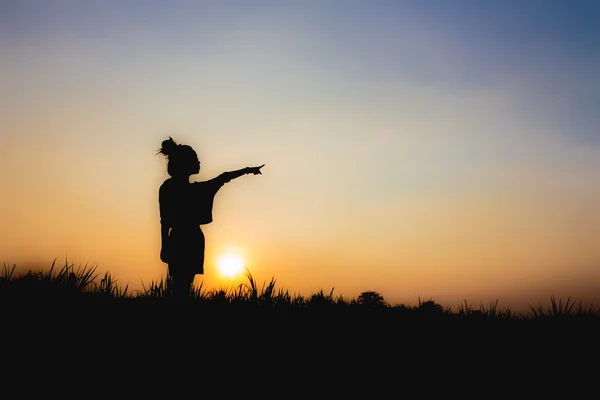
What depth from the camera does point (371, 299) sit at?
29.1 feet

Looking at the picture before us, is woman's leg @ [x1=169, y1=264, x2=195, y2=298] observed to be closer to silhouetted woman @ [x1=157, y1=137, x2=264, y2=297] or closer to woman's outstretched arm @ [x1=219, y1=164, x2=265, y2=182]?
silhouetted woman @ [x1=157, y1=137, x2=264, y2=297]

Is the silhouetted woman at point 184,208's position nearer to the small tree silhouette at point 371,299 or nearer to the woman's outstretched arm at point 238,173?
the woman's outstretched arm at point 238,173

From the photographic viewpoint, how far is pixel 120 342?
197 inches

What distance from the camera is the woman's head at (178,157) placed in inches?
325

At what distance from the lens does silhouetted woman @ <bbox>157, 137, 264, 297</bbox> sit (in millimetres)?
8203

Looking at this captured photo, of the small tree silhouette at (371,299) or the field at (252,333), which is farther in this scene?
the small tree silhouette at (371,299)

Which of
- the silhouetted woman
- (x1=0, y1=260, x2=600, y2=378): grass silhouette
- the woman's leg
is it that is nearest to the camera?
(x1=0, y1=260, x2=600, y2=378): grass silhouette

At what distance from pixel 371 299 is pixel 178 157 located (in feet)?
12.9

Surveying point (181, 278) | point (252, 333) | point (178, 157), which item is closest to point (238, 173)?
point (178, 157)

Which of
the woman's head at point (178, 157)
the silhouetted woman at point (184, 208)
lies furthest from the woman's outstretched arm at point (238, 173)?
the woman's head at point (178, 157)

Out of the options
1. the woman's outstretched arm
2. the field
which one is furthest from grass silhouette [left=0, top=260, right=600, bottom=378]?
the woman's outstretched arm

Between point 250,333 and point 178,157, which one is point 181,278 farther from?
point 250,333

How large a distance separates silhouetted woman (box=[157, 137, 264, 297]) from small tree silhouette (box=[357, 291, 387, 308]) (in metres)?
2.68

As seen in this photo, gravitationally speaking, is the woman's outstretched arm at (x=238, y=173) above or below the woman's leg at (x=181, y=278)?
above
